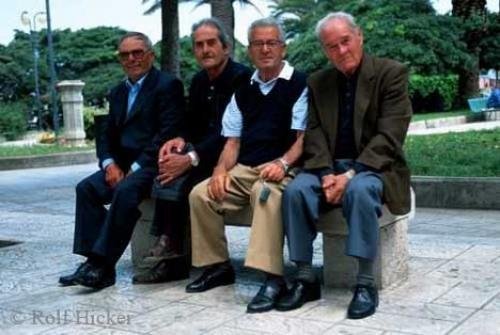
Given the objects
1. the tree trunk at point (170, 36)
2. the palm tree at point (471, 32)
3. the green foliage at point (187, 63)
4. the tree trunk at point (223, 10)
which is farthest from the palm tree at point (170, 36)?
the green foliage at point (187, 63)

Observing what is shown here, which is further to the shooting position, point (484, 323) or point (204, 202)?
point (204, 202)

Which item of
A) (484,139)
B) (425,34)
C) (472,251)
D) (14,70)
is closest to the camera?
(472,251)

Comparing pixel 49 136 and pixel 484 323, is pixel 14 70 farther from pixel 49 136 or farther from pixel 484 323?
pixel 484 323

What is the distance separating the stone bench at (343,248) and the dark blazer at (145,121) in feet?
2.49

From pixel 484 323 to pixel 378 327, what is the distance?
518 millimetres

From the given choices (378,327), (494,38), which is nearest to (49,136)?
(494,38)

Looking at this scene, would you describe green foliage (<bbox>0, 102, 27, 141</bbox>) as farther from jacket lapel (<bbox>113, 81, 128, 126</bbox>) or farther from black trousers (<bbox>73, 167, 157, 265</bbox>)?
black trousers (<bbox>73, 167, 157, 265</bbox>)

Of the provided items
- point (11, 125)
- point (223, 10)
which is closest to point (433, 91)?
point (11, 125)

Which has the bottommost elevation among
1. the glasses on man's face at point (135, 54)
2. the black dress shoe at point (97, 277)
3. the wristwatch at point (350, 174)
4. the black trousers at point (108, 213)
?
the black dress shoe at point (97, 277)

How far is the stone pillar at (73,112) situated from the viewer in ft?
65.5

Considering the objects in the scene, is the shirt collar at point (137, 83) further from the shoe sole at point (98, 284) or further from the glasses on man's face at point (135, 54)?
the shoe sole at point (98, 284)

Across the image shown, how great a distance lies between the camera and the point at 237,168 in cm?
459

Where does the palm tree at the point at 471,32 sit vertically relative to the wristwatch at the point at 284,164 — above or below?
above

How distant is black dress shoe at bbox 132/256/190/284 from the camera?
15.9 feet
